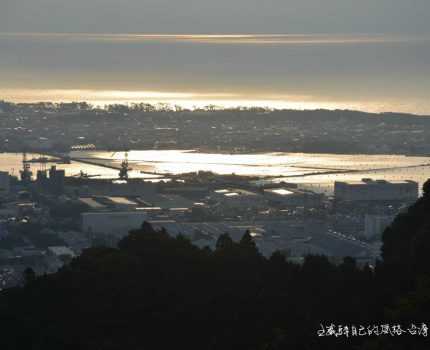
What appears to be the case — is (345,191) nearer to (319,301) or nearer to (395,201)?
(395,201)

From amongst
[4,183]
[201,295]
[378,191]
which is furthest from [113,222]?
[201,295]

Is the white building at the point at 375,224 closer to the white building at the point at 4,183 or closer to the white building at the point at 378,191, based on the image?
the white building at the point at 378,191

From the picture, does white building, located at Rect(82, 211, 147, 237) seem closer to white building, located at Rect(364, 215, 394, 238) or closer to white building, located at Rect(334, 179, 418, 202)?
white building, located at Rect(364, 215, 394, 238)

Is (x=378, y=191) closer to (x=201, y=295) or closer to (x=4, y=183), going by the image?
(x=4, y=183)

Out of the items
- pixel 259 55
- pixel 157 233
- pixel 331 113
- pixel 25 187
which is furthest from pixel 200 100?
pixel 157 233

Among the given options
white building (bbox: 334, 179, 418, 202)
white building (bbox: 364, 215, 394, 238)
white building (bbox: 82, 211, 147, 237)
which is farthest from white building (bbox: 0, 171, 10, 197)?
white building (bbox: 364, 215, 394, 238)

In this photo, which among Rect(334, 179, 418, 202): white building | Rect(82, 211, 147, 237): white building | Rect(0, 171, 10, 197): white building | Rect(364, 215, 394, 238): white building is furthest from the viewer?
Rect(0, 171, 10, 197): white building
